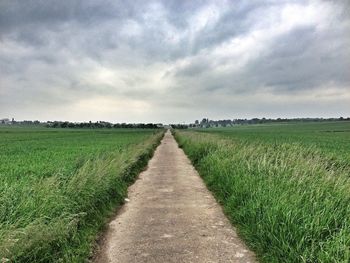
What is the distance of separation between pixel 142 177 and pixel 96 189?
25.8ft

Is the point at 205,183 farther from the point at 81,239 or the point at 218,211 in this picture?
the point at 81,239

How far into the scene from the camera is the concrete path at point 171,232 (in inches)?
268

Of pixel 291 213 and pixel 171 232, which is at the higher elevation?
pixel 291 213

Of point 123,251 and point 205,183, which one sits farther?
point 205,183

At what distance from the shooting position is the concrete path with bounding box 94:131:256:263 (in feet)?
22.3

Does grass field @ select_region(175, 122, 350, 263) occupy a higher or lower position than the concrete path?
higher

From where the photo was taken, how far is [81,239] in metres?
7.39

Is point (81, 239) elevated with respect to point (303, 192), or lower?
lower

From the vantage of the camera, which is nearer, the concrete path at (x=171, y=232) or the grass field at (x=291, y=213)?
the grass field at (x=291, y=213)

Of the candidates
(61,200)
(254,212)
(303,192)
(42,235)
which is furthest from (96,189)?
(303,192)

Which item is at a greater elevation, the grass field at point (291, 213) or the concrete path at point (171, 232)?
the grass field at point (291, 213)

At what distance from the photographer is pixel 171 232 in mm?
8320

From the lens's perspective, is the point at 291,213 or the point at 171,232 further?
the point at 171,232

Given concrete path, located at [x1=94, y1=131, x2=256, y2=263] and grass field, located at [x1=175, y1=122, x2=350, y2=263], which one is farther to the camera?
concrete path, located at [x1=94, y1=131, x2=256, y2=263]
